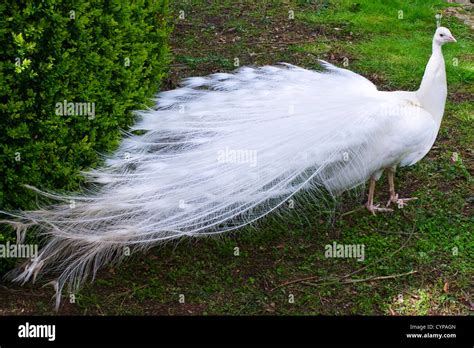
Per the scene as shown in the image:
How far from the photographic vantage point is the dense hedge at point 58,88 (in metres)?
3.47

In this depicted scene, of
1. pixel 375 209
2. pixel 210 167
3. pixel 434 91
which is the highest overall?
pixel 434 91

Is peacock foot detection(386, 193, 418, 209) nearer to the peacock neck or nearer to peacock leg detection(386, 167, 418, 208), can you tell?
peacock leg detection(386, 167, 418, 208)

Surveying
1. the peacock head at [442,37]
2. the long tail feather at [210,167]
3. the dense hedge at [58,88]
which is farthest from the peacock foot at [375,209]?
the dense hedge at [58,88]

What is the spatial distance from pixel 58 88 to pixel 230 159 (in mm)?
1182

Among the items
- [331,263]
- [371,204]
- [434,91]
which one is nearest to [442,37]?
[434,91]

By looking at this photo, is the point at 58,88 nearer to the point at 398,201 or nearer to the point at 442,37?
the point at 398,201

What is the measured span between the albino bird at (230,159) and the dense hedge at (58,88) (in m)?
0.17

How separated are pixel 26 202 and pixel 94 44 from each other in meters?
1.09

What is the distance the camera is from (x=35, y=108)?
369 centimetres

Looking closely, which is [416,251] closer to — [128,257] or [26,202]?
[128,257]

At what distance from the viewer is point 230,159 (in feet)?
13.6

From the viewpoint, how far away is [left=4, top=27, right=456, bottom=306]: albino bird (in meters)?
3.79

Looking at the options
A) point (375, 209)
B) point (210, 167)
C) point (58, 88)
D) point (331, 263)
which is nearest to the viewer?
point (58, 88)

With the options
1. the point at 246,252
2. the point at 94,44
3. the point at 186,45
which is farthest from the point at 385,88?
the point at 94,44
